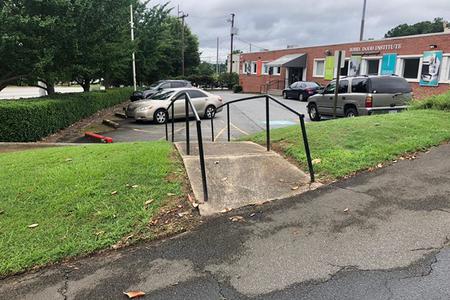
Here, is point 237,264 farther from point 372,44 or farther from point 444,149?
point 372,44

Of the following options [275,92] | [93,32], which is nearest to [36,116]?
[93,32]

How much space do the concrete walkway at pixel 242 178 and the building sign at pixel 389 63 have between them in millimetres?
22160

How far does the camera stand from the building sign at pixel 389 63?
84.4ft

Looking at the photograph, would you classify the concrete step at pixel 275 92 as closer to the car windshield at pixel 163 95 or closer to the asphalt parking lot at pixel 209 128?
the asphalt parking lot at pixel 209 128

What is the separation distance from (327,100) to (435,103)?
4.58m

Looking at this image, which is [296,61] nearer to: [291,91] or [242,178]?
[291,91]

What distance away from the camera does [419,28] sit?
65.1 m

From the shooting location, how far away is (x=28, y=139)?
11.1m

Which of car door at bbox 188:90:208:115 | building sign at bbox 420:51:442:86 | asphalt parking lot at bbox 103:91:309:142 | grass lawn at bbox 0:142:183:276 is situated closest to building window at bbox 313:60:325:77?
building sign at bbox 420:51:442:86

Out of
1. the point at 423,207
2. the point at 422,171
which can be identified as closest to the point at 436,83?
the point at 422,171

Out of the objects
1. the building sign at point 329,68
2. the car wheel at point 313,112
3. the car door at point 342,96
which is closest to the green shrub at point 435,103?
the car door at point 342,96

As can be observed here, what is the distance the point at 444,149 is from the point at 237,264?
205 inches

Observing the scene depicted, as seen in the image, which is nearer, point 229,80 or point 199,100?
point 199,100

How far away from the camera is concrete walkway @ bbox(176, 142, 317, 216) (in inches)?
190
